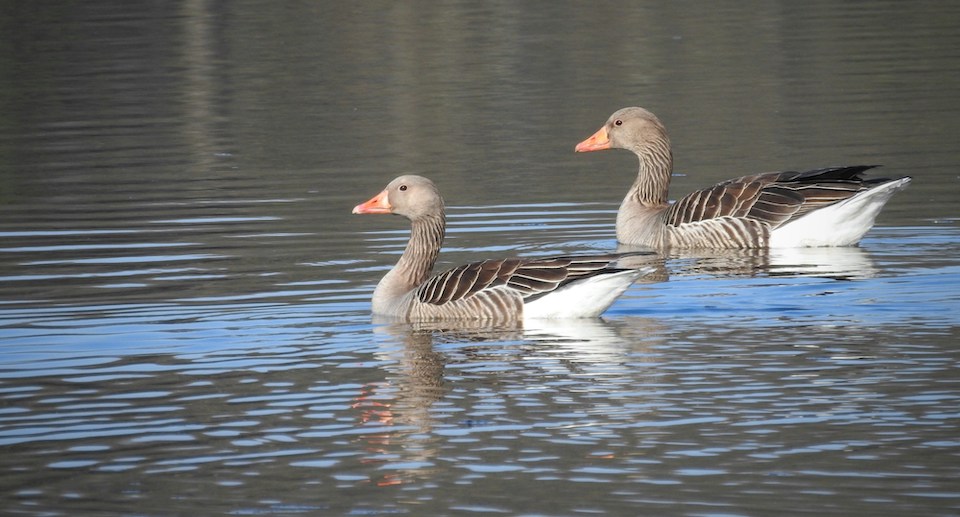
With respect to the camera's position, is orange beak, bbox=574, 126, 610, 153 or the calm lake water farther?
orange beak, bbox=574, 126, 610, 153

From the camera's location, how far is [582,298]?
12.1 metres

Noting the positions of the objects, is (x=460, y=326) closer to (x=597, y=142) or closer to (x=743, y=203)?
(x=743, y=203)

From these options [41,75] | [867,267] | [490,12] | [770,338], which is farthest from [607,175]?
[490,12]

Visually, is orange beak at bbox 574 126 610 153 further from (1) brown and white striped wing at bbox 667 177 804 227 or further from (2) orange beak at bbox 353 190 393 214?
(2) orange beak at bbox 353 190 393 214

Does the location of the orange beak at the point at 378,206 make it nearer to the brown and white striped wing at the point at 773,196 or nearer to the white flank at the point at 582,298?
the white flank at the point at 582,298

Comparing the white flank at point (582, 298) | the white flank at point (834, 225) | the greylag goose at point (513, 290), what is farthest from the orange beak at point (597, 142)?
the white flank at point (582, 298)

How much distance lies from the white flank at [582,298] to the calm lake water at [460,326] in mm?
144

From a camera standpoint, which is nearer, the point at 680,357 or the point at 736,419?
the point at 736,419

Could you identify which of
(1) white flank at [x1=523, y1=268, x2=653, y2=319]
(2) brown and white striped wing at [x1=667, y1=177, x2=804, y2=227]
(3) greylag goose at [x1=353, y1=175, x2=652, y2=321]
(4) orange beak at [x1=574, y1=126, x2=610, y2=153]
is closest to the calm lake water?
(1) white flank at [x1=523, y1=268, x2=653, y2=319]

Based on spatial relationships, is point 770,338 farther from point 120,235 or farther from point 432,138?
point 432,138

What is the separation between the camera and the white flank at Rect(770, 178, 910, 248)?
15.2 metres

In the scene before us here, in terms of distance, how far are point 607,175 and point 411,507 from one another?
14.8 m

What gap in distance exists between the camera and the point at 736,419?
29.8 ft

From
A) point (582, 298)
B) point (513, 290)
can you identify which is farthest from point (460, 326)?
point (582, 298)
